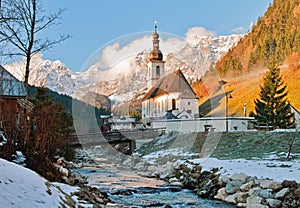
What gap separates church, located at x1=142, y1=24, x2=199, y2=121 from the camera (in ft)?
132

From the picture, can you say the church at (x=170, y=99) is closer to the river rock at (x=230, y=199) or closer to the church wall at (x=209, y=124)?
the church wall at (x=209, y=124)

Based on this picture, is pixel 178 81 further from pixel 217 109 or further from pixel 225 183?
pixel 225 183

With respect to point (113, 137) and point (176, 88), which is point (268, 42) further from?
point (113, 137)

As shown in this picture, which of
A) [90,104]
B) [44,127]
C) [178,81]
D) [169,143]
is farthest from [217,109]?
[44,127]

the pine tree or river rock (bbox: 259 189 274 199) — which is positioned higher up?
the pine tree

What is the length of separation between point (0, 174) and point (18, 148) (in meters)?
3.90

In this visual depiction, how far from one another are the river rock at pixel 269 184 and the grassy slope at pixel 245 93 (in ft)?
111

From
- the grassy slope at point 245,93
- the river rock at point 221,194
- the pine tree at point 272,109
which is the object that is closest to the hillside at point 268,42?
the grassy slope at point 245,93

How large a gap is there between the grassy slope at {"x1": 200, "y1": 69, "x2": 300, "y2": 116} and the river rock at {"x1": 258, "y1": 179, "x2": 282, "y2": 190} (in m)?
33.9

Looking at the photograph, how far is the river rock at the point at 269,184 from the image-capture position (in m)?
9.57

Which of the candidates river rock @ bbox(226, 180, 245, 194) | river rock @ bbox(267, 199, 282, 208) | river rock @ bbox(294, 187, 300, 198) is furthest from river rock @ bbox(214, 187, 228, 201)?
river rock @ bbox(294, 187, 300, 198)

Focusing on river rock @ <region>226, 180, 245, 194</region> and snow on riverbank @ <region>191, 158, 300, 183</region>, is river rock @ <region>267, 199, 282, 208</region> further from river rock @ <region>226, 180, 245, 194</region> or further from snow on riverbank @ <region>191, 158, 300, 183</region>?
river rock @ <region>226, 180, 245, 194</region>

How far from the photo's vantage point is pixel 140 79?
45.6m

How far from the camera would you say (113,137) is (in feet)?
85.2
